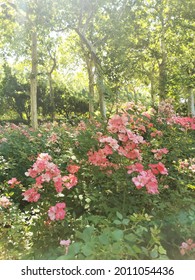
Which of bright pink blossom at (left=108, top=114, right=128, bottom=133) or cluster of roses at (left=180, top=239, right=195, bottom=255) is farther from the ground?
bright pink blossom at (left=108, top=114, right=128, bottom=133)

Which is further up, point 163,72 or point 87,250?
point 163,72

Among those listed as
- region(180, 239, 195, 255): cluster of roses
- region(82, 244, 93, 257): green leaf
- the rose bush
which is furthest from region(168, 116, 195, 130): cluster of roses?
region(82, 244, 93, 257): green leaf

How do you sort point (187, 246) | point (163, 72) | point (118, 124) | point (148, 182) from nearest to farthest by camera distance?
point (187, 246) → point (148, 182) → point (118, 124) → point (163, 72)

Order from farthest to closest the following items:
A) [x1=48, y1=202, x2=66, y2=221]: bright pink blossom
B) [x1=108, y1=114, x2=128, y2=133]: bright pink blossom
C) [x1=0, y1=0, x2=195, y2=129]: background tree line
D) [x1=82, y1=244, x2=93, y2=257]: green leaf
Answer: [x1=0, y1=0, x2=195, y2=129]: background tree line < [x1=108, y1=114, x2=128, y2=133]: bright pink blossom < [x1=48, y1=202, x2=66, y2=221]: bright pink blossom < [x1=82, y1=244, x2=93, y2=257]: green leaf

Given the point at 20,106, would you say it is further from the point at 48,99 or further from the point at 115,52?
the point at 115,52

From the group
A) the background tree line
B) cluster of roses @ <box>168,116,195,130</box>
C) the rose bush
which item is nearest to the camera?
the rose bush

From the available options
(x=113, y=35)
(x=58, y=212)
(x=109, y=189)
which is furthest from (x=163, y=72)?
(x=58, y=212)

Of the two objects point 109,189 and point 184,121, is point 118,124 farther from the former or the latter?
point 184,121

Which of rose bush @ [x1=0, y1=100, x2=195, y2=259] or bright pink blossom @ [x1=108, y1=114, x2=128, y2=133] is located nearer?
rose bush @ [x1=0, y1=100, x2=195, y2=259]

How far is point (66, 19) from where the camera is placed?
1531 cm

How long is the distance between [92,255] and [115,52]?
15.2 metres

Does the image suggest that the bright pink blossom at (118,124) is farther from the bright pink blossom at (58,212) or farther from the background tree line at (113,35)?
the background tree line at (113,35)

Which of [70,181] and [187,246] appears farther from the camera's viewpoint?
[70,181]

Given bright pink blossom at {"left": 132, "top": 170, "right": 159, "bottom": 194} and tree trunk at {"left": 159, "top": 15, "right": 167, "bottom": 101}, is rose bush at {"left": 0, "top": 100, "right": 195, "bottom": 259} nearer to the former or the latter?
bright pink blossom at {"left": 132, "top": 170, "right": 159, "bottom": 194}
